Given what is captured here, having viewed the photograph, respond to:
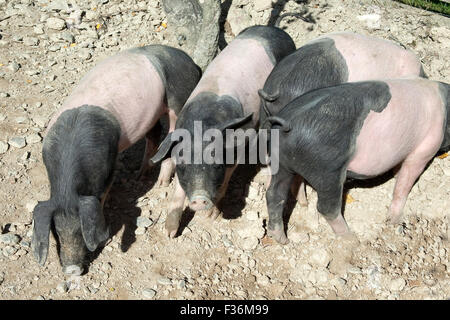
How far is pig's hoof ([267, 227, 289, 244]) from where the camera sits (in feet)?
14.9

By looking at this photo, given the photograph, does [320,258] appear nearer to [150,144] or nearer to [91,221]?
[91,221]

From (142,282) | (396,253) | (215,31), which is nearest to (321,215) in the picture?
(396,253)

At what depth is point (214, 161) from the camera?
4.20 metres

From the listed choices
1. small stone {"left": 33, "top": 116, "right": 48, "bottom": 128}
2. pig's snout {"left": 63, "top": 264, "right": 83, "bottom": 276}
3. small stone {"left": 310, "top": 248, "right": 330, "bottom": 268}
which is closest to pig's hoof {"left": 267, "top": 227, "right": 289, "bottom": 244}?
small stone {"left": 310, "top": 248, "right": 330, "bottom": 268}

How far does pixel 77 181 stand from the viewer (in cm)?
405

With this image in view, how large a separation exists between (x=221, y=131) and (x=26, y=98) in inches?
100

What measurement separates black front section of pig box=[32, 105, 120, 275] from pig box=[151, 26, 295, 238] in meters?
0.45

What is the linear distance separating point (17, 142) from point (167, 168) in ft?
4.69

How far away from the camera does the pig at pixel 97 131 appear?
3.99m

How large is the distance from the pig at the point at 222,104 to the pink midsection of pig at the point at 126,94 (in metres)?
0.39

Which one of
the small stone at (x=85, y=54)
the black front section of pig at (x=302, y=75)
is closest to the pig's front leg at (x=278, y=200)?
the black front section of pig at (x=302, y=75)

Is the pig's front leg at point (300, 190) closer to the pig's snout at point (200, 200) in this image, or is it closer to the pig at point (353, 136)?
the pig at point (353, 136)

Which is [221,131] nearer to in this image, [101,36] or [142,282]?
[142,282]

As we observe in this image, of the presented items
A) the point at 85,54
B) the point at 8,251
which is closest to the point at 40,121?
the point at 85,54
